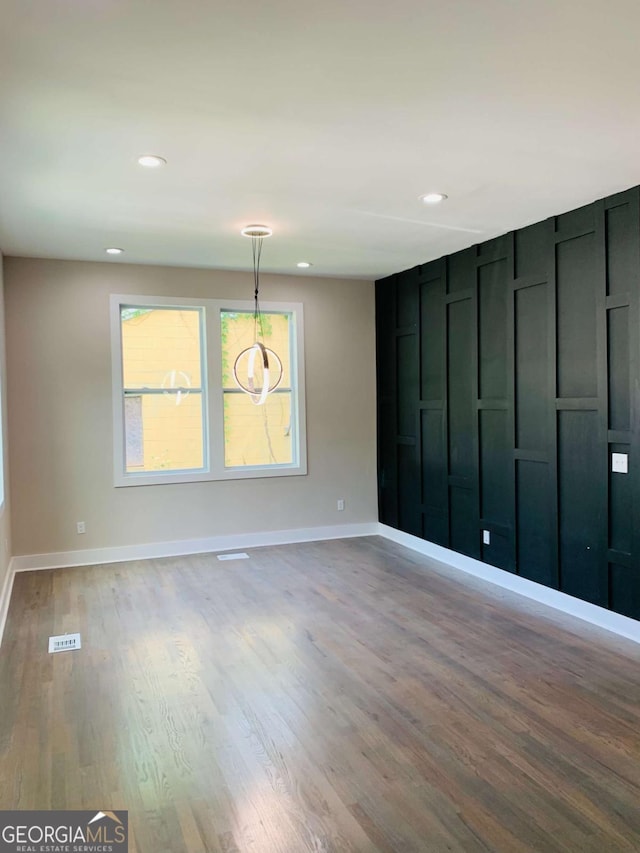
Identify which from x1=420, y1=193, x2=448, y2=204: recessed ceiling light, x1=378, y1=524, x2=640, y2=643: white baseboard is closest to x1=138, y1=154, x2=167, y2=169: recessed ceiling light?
x1=420, y1=193, x2=448, y2=204: recessed ceiling light

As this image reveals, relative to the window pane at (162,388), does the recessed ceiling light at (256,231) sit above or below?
above

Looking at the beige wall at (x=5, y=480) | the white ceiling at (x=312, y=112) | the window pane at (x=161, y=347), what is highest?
the white ceiling at (x=312, y=112)

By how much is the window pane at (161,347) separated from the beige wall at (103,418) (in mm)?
191

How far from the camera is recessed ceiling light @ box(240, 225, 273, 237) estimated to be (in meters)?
4.54

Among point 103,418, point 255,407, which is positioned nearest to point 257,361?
point 255,407

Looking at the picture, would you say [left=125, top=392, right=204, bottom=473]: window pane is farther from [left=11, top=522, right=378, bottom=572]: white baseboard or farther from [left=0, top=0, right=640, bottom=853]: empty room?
[left=11, top=522, right=378, bottom=572]: white baseboard

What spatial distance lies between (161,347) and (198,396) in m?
0.57

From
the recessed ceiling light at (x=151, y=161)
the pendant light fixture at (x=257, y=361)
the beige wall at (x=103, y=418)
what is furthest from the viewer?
the beige wall at (x=103, y=418)

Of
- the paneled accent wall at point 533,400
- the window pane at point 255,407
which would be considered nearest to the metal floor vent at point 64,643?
the window pane at point 255,407

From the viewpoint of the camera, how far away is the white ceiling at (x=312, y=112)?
2.02 metres

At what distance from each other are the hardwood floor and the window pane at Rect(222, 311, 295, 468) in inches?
74.6

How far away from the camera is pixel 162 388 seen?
5977mm

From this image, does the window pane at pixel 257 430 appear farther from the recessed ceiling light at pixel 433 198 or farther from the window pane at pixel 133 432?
the recessed ceiling light at pixel 433 198

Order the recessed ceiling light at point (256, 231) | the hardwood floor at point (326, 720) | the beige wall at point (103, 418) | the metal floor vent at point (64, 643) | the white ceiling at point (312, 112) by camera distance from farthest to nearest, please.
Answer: the beige wall at point (103, 418), the recessed ceiling light at point (256, 231), the metal floor vent at point (64, 643), the hardwood floor at point (326, 720), the white ceiling at point (312, 112)
